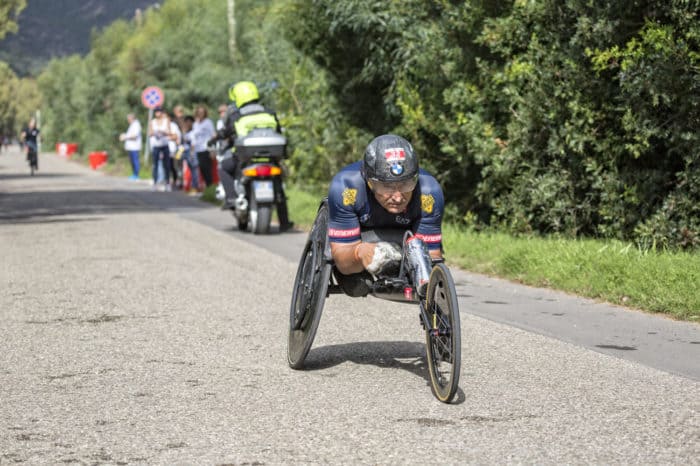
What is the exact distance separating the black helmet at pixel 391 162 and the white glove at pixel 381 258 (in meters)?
A: 0.40

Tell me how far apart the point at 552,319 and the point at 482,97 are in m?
5.44

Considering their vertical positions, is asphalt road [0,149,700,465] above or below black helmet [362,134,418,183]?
below

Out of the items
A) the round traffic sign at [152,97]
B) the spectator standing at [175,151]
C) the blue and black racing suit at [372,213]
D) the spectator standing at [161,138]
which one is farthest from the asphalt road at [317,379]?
the round traffic sign at [152,97]

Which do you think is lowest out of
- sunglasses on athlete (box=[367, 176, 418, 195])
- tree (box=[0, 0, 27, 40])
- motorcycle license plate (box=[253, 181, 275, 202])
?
motorcycle license plate (box=[253, 181, 275, 202])

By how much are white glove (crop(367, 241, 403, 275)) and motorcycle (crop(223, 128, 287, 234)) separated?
33.2 feet

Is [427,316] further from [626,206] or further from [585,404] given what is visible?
[626,206]

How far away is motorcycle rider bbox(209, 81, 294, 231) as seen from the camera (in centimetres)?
1722

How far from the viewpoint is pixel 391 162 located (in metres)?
6.61

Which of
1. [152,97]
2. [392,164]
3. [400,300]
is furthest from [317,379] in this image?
[152,97]

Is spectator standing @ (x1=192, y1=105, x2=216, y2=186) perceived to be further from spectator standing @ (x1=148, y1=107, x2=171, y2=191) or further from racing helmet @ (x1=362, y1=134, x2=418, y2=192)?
racing helmet @ (x1=362, y1=134, x2=418, y2=192)

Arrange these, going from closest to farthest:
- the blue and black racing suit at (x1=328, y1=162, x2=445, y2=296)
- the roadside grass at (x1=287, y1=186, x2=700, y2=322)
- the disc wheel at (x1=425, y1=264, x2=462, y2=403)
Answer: the disc wheel at (x1=425, y1=264, x2=462, y2=403) < the blue and black racing suit at (x1=328, y1=162, x2=445, y2=296) < the roadside grass at (x1=287, y1=186, x2=700, y2=322)

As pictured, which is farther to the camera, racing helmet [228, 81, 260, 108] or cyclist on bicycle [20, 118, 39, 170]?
cyclist on bicycle [20, 118, 39, 170]

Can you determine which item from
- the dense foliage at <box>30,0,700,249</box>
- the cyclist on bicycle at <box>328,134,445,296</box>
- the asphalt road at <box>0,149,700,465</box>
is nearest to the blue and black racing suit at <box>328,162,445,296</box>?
the cyclist on bicycle at <box>328,134,445,296</box>

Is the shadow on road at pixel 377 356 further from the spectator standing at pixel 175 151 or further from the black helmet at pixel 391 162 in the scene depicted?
the spectator standing at pixel 175 151
